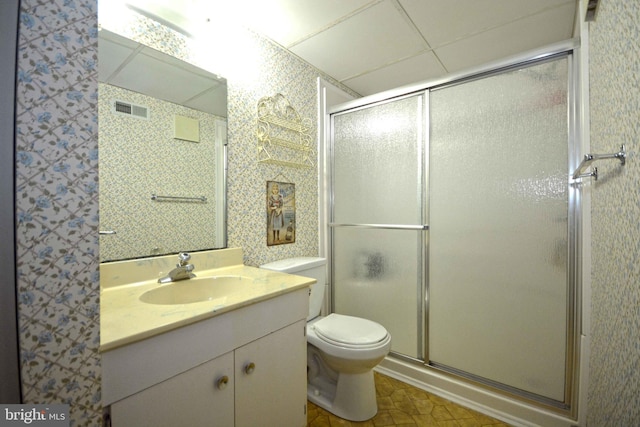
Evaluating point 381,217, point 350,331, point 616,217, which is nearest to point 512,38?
point 381,217

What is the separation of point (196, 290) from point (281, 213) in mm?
769

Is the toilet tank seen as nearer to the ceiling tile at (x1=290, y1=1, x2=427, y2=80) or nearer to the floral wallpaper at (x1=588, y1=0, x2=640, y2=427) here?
the floral wallpaper at (x1=588, y1=0, x2=640, y2=427)

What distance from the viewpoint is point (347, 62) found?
78.9 inches

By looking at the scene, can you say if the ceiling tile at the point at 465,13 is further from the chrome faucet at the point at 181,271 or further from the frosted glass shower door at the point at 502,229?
the chrome faucet at the point at 181,271

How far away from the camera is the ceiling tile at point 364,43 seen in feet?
5.05

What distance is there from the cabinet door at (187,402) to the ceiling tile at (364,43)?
186 centimetres

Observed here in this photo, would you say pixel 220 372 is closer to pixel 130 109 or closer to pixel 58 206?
pixel 58 206

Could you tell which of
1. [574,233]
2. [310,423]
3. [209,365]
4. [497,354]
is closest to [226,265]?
[209,365]

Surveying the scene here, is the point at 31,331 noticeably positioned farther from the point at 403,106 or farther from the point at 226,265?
the point at 403,106

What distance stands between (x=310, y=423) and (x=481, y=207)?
1.59m

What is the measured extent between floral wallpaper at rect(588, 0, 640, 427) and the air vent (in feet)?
5.32

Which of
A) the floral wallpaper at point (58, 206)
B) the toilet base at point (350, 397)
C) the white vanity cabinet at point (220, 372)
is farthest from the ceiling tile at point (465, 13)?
the toilet base at point (350, 397)

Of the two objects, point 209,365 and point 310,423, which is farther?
point 310,423

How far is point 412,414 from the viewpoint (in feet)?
4.95
